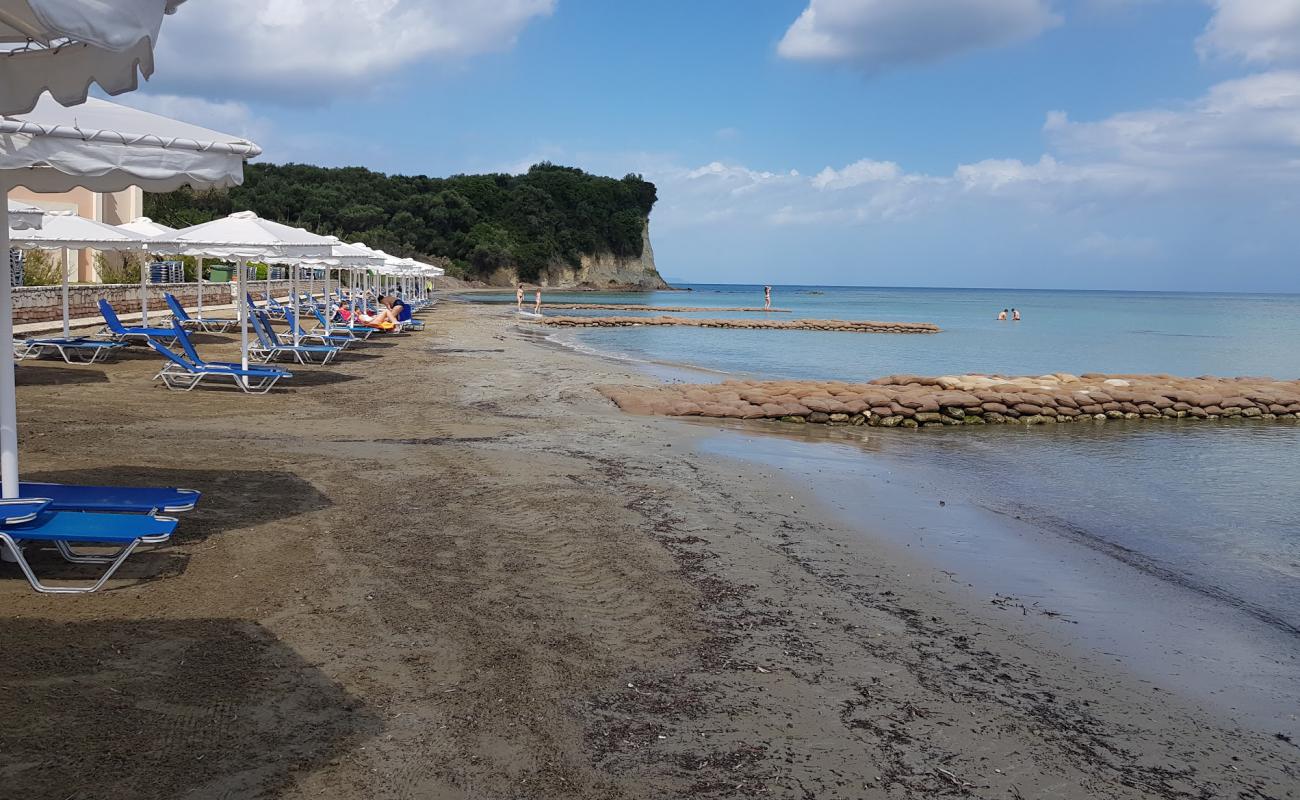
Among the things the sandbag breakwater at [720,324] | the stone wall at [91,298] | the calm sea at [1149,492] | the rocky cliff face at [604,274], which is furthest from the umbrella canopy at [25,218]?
the rocky cliff face at [604,274]

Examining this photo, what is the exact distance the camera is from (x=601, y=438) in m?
10.6

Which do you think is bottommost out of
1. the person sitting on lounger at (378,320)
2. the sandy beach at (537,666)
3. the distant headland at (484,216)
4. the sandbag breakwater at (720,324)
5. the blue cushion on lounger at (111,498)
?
the sandy beach at (537,666)

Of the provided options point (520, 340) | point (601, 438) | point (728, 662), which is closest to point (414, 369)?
point (601, 438)

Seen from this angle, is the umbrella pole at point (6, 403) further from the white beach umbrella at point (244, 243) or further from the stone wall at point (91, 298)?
the stone wall at point (91, 298)

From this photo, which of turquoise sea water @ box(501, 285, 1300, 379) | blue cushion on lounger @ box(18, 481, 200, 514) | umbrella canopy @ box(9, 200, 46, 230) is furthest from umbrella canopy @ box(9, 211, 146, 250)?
turquoise sea water @ box(501, 285, 1300, 379)

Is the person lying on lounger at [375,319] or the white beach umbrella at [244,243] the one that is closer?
the white beach umbrella at [244,243]

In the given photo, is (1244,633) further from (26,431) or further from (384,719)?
(26,431)

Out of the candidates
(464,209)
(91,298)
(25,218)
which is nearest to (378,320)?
(91,298)

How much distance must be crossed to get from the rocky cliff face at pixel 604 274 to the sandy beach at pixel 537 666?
94006 millimetres

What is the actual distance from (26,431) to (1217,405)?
17.3 metres

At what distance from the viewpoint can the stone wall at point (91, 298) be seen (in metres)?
18.8

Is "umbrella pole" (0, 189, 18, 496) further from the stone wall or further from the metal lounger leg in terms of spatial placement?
the stone wall

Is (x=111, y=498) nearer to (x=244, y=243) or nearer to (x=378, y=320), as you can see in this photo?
(x=244, y=243)

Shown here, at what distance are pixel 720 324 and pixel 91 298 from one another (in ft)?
95.0
